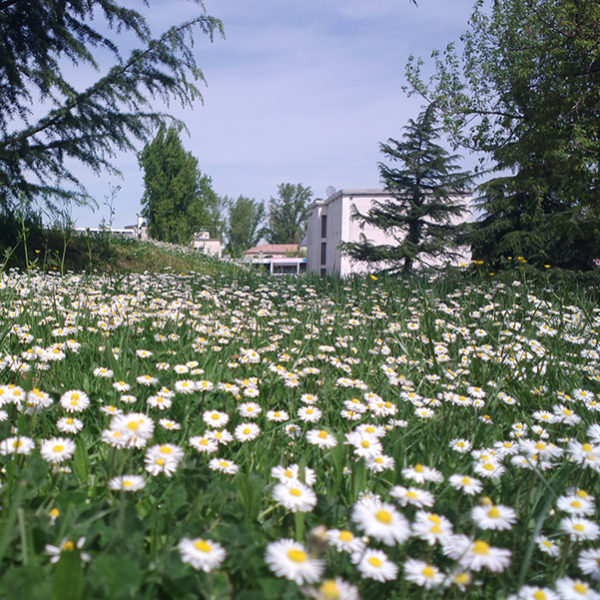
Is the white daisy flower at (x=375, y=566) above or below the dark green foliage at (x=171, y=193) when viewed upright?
below

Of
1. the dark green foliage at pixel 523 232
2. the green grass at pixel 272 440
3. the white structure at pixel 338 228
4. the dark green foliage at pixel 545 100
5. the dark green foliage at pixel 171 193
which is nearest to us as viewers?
the green grass at pixel 272 440

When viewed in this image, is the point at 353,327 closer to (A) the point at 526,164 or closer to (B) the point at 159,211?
A: (A) the point at 526,164

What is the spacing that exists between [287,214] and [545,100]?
218ft

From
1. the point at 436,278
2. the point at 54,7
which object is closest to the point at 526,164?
the point at 436,278

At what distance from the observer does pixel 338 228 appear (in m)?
37.0

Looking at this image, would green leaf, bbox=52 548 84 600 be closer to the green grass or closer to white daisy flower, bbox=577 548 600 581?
the green grass

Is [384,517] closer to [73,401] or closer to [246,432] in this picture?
[246,432]

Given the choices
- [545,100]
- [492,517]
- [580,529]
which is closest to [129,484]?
[492,517]

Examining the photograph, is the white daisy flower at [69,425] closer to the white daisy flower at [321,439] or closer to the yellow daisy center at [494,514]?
the white daisy flower at [321,439]

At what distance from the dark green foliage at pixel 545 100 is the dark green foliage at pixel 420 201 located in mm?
5862

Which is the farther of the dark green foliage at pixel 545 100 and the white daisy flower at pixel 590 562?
the dark green foliage at pixel 545 100

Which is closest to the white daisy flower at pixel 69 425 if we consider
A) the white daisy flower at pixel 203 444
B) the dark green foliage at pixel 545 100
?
the white daisy flower at pixel 203 444

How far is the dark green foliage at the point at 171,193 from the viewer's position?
40.0 meters

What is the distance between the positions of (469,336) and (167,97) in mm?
7171
